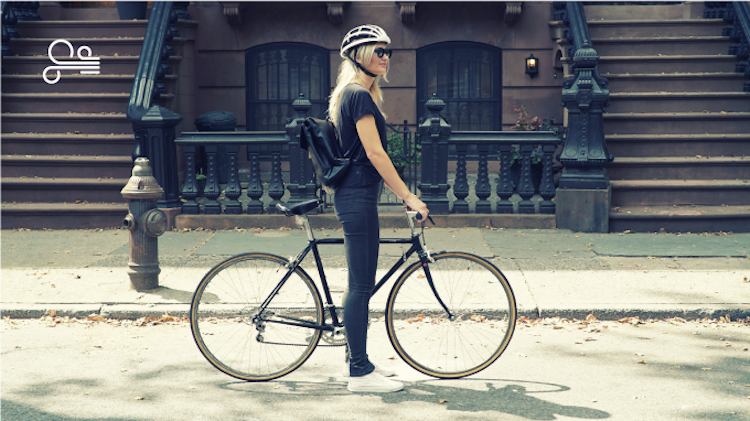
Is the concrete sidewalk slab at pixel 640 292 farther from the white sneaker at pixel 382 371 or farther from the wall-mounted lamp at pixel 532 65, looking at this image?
the wall-mounted lamp at pixel 532 65

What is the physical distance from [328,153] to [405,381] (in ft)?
4.75

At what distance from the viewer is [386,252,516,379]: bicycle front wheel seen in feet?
14.5

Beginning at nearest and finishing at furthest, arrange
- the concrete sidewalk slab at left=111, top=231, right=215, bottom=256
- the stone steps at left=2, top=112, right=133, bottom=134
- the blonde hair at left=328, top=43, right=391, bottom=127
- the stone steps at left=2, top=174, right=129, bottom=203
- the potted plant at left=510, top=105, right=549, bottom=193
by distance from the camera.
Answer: the blonde hair at left=328, top=43, right=391, bottom=127, the concrete sidewalk slab at left=111, top=231, right=215, bottom=256, the stone steps at left=2, top=174, right=129, bottom=203, the stone steps at left=2, top=112, right=133, bottom=134, the potted plant at left=510, top=105, right=549, bottom=193

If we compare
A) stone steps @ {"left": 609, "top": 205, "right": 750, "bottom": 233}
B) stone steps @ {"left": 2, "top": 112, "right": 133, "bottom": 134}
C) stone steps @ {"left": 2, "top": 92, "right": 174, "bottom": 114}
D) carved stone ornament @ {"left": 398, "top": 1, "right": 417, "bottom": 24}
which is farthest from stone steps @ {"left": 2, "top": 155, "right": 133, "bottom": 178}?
stone steps @ {"left": 609, "top": 205, "right": 750, "bottom": 233}

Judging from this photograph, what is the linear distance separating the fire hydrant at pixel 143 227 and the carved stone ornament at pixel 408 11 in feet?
24.1

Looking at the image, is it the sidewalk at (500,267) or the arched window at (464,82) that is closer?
the sidewalk at (500,267)

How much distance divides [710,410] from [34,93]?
10.2m

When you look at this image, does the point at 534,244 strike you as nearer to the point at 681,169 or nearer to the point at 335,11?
the point at 681,169

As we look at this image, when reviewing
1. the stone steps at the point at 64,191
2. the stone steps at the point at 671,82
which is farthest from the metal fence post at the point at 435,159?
the stone steps at the point at 64,191

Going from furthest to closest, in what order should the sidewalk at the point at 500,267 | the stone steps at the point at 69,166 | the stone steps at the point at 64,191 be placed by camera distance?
the stone steps at the point at 69,166 < the stone steps at the point at 64,191 < the sidewalk at the point at 500,267

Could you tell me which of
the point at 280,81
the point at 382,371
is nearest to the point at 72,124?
the point at 280,81

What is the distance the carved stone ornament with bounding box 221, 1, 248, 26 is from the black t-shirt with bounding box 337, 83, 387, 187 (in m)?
9.40

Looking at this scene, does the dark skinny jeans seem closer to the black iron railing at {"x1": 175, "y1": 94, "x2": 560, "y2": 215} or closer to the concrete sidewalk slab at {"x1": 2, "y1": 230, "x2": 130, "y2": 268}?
the concrete sidewalk slab at {"x1": 2, "y1": 230, "x2": 130, "y2": 268}

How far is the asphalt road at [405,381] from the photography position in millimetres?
3994
